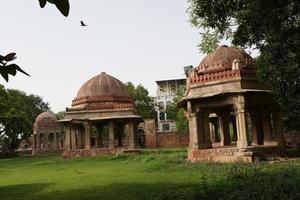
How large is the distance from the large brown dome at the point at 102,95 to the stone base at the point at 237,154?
11665 mm

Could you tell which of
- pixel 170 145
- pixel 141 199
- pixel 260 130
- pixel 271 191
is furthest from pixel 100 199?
pixel 170 145

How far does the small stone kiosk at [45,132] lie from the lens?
42750 millimetres

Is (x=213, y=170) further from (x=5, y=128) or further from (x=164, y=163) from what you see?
(x=5, y=128)

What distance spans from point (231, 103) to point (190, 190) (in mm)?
7489

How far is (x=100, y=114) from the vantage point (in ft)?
87.9

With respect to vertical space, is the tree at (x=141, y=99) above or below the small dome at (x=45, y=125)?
above

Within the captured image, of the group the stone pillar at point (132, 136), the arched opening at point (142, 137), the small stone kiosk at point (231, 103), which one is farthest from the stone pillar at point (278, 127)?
the arched opening at point (142, 137)

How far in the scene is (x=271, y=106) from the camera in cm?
1681

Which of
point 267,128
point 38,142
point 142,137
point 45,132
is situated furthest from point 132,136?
point 38,142

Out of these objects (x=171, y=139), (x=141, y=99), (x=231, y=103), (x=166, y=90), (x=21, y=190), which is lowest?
(x=21, y=190)

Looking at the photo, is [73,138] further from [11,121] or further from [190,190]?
[190,190]

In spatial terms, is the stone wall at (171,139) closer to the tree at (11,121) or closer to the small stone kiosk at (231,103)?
the tree at (11,121)

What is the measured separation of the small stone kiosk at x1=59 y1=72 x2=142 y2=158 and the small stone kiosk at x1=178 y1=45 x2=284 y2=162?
29.5ft

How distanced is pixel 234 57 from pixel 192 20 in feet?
17.2
